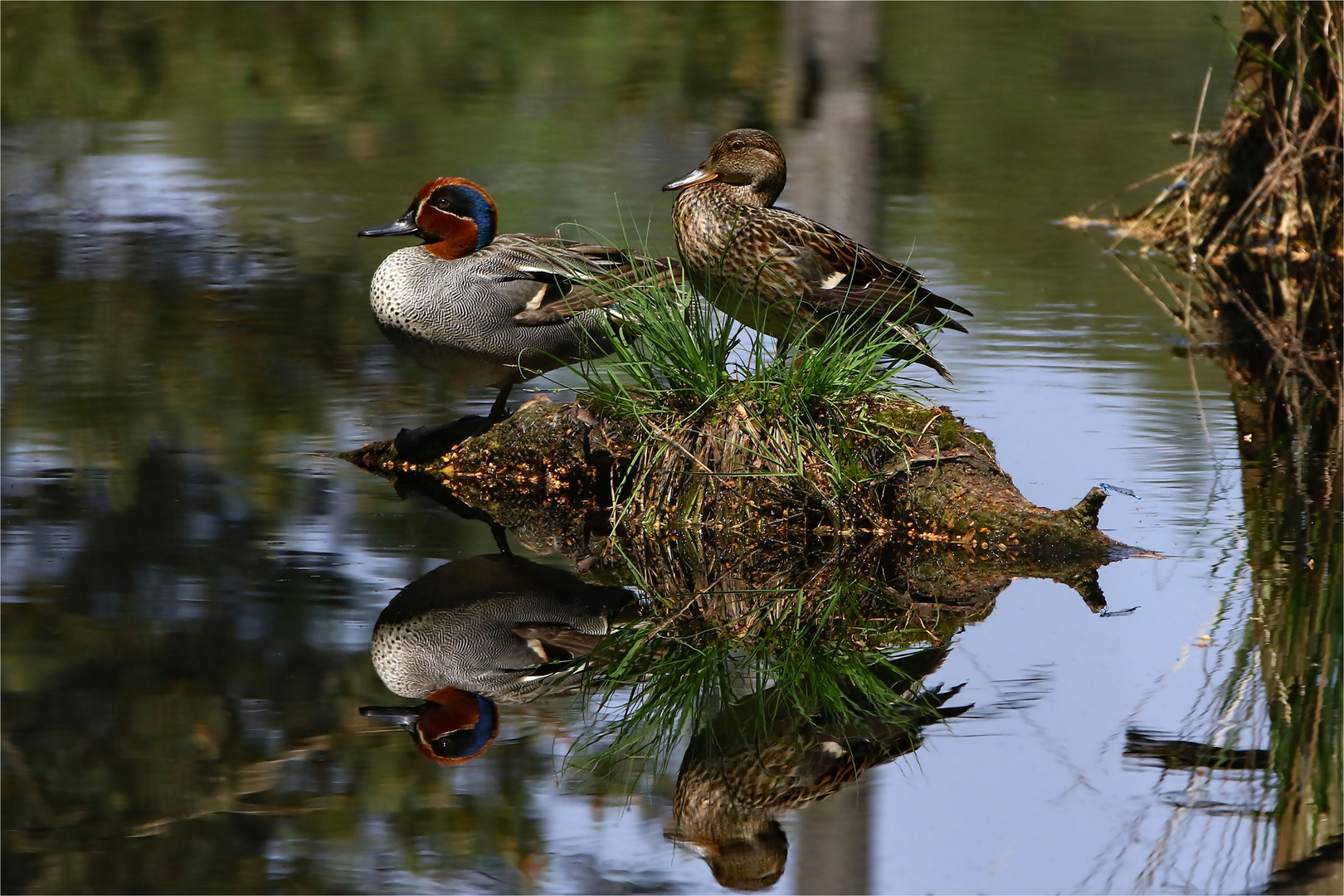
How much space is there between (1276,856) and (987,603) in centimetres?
159

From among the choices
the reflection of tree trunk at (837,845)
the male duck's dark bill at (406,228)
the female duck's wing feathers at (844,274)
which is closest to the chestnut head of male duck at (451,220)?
the male duck's dark bill at (406,228)

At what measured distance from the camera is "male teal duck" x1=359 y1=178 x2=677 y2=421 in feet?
21.0

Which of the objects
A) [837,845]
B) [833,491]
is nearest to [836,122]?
[833,491]

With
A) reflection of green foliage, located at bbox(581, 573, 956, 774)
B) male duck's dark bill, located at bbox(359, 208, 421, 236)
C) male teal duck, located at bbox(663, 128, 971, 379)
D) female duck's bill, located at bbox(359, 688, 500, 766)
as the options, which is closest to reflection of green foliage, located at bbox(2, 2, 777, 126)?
male duck's dark bill, located at bbox(359, 208, 421, 236)

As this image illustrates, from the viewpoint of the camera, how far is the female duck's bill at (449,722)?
425 centimetres

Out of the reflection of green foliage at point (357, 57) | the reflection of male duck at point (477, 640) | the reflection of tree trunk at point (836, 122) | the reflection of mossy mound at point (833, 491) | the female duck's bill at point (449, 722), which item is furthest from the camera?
the reflection of green foliage at point (357, 57)

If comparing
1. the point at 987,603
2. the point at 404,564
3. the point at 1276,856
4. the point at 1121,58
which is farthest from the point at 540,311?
the point at 1121,58

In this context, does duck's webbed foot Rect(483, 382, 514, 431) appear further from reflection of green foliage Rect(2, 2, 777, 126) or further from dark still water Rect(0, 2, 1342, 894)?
reflection of green foliage Rect(2, 2, 777, 126)

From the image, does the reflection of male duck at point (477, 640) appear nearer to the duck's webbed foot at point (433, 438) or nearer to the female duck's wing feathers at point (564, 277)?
the duck's webbed foot at point (433, 438)

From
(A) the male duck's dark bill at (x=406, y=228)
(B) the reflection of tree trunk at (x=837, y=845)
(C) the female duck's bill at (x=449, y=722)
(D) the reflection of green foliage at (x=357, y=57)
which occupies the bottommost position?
(C) the female duck's bill at (x=449, y=722)

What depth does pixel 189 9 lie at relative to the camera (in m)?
19.2

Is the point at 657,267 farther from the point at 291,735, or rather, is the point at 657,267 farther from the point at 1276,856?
the point at 1276,856

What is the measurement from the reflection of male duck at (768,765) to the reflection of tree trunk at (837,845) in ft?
0.17

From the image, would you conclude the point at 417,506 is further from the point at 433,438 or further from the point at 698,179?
the point at 698,179
